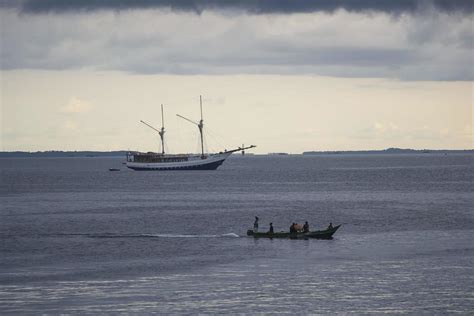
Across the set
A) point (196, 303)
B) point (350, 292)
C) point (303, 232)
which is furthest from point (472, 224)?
point (196, 303)

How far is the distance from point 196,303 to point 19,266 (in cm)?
2249

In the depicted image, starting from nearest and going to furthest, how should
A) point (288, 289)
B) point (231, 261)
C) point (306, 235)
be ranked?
point (288, 289) → point (231, 261) → point (306, 235)

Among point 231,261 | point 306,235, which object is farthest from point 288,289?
point 306,235

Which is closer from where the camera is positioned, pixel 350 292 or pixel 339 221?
pixel 350 292

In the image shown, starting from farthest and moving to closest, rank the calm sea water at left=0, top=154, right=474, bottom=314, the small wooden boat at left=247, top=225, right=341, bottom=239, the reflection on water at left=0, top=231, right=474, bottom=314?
the small wooden boat at left=247, top=225, right=341, bottom=239
the calm sea water at left=0, top=154, right=474, bottom=314
the reflection on water at left=0, top=231, right=474, bottom=314

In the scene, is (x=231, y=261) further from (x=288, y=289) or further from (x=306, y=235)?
(x=306, y=235)

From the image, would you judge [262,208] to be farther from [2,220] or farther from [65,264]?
[65,264]

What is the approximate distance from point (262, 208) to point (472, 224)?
4051 cm

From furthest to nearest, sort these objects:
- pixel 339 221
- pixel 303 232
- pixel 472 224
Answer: pixel 339 221, pixel 472 224, pixel 303 232

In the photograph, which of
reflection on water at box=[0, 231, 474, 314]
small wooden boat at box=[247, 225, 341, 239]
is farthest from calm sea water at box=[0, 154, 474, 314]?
small wooden boat at box=[247, 225, 341, 239]

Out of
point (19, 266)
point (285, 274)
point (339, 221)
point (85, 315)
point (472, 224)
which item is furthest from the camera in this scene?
point (339, 221)

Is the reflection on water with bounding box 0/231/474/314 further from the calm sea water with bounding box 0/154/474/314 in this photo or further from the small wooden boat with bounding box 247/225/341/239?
the small wooden boat with bounding box 247/225/341/239

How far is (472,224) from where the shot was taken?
→ 11262 cm

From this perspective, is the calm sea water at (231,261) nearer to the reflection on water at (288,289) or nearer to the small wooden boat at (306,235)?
the reflection on water at (288,289)
